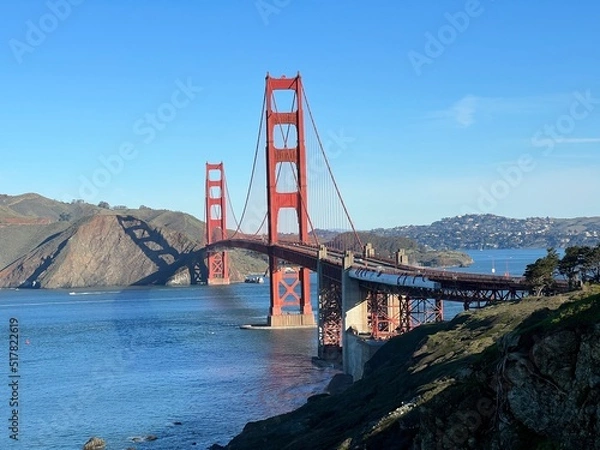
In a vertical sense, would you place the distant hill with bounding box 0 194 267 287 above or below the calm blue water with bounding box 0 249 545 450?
above

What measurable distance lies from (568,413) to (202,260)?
12171 centimetres

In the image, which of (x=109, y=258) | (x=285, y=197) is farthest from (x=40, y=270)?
(x=285, y=197)

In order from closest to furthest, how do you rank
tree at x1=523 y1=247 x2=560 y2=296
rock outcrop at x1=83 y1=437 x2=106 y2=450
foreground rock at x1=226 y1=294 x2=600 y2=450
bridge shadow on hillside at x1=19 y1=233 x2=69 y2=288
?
foreground rock at x1=226 y1=294 x2=600 y2=450 < tree at x1=523 y1=247 x2=560 y2=296 < rock outcrop at x1=83 y1=437 x2=106 y2=450 < bridge shadow on hillside at x1=19 y1=233 x2=69 y2=288

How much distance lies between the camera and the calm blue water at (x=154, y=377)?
32094 millimetres

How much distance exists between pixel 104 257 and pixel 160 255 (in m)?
12.1

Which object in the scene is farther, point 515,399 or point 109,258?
point 109,258

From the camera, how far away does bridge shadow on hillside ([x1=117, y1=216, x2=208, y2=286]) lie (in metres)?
133

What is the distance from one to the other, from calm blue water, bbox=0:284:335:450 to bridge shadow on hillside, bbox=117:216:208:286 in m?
52.8

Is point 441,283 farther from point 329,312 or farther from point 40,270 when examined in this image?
point 40,270

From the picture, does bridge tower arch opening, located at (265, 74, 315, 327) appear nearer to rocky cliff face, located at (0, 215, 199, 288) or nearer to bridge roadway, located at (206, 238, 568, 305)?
bridge roadway, located at (206, 238, 568, 305)

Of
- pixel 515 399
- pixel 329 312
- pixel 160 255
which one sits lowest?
pixel 329 312

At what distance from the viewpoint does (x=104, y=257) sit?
150 m

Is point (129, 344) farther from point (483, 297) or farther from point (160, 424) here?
point (483, 297)

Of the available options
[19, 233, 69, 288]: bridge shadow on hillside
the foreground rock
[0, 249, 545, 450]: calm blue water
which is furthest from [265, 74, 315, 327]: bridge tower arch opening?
[19, 233, 69, 288]: bridge shadow on hillside
